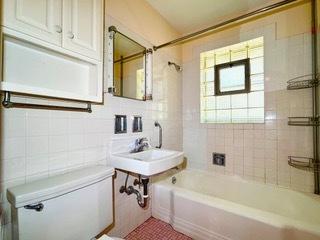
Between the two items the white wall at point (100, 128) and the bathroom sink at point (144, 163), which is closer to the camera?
the white wall at point (100, 128)

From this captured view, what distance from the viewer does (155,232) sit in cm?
168

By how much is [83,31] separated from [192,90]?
1.68m

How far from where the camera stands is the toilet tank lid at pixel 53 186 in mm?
774

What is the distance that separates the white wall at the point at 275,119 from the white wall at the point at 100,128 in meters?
0.63

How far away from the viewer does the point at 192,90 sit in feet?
8.17

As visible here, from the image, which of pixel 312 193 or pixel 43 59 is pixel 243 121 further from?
pixel 43 59

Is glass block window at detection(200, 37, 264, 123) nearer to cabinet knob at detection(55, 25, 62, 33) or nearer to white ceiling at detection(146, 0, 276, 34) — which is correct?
white ceiling at detection(146, 0, 276, 34)

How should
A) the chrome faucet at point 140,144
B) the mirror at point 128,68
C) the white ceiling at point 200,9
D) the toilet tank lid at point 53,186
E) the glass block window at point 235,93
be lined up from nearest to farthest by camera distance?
the toilet tank lid at point 53,186, the mirror at point 128,68, the chrome faucet at point 140,144, the white ceiling at point 200,9, the glass block window at point 235,93

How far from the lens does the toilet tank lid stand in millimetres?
774

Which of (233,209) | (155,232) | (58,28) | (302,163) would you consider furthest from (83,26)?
(302,163)

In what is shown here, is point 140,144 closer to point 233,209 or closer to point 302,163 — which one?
point 233,209

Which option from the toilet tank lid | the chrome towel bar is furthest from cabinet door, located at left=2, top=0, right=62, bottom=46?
the toilet tank lid

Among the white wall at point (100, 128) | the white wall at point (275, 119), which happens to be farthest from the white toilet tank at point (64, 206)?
the white wall at point (275, 119)

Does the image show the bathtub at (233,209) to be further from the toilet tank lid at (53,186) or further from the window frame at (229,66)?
the window frame at (229,66)
